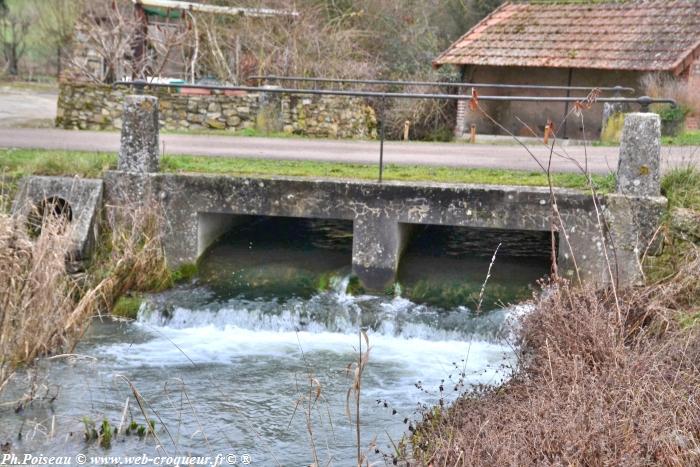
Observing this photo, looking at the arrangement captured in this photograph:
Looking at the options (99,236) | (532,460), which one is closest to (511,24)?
(99,236)

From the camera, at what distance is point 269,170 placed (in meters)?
11.6

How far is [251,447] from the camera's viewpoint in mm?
7332

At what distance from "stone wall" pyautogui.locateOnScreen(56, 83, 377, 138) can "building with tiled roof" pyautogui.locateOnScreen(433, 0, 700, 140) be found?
500 centimetres

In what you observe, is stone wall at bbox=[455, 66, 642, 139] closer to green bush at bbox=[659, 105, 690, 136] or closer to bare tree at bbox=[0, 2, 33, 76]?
green bush at bbox=[659, 105, 690, 136]

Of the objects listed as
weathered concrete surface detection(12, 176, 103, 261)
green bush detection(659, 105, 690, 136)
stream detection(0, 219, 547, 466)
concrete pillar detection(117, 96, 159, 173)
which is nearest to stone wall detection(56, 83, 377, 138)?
stream detection(0, 219, 547, 466)

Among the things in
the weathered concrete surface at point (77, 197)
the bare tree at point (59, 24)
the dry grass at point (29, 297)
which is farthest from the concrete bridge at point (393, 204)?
the bare tree at point (59, 24)

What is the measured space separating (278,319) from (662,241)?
14.1 feet

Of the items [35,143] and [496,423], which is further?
[35,143]

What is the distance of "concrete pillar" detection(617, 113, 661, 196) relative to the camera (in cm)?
987

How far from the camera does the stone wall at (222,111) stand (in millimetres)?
17641

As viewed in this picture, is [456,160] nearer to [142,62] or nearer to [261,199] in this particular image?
[261,199]

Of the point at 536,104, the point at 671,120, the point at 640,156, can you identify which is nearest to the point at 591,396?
the point at 640,156

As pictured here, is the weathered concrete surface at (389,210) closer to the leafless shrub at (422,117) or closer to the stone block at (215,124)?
the stone block at (215,124)

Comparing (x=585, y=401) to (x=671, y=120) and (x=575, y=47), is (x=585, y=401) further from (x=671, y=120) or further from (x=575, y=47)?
(x=575, y=47)
